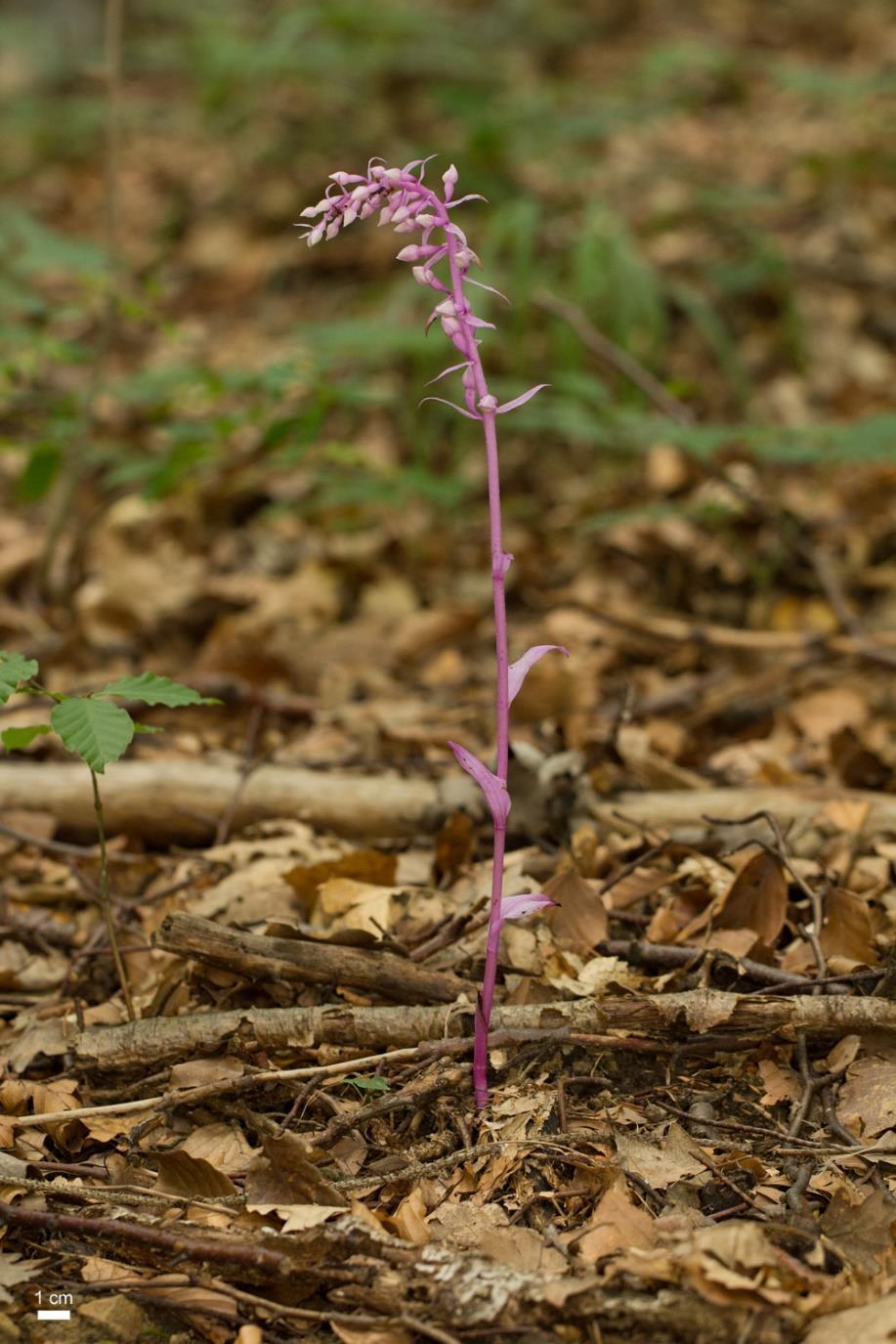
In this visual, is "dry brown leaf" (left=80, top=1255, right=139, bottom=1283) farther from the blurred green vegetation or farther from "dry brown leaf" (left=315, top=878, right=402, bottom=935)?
the blurred green vegetation

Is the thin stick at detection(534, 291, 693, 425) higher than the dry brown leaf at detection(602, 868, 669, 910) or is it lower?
higher

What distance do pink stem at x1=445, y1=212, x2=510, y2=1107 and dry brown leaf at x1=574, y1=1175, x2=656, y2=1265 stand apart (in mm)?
265

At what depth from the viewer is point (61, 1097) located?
6.34ft

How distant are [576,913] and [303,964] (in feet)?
1.73

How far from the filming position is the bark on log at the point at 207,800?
2668 mm

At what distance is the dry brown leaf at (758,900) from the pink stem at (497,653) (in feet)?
1.94

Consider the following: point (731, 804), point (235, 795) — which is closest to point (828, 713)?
point (731, 804)

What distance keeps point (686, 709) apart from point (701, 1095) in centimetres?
145

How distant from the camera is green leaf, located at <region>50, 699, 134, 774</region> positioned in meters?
1.61

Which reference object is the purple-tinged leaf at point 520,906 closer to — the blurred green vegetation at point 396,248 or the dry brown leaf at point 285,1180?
the dry brown leaf at point 285,1180

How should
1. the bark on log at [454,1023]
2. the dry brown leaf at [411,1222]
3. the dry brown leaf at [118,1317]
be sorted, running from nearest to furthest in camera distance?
the dry brown leaf at [118,1317], the dry brown leaf at [411,1222], the bark on log at [454,1023]

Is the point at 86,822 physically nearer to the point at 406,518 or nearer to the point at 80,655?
the point at 80,655

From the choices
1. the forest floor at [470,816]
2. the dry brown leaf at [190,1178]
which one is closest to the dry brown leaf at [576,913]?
the forest floor at [470,816]

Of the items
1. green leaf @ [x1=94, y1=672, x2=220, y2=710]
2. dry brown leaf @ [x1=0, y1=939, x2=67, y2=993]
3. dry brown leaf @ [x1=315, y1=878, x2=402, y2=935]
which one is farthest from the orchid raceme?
dry brown leaf @ [x1=0, y1=939, x2=67, y2=993]
